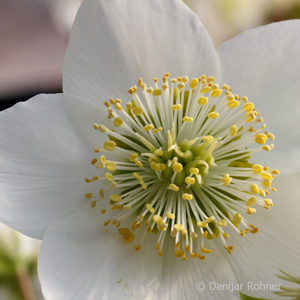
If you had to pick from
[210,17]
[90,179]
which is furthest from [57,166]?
[210,17]

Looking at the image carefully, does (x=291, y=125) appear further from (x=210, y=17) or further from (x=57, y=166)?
(x=210, y=17)

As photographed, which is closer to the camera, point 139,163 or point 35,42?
point 139,163

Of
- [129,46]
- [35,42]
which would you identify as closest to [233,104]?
[129,46]

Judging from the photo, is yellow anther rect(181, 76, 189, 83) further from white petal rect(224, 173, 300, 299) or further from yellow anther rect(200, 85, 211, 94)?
white petal rect(224, 173, 300, 299)

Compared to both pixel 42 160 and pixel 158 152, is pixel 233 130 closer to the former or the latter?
pixel 158 152

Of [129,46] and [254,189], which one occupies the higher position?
[129,46]

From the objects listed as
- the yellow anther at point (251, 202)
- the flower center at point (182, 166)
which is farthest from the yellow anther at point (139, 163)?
the yellow anther at point (251, 202)
